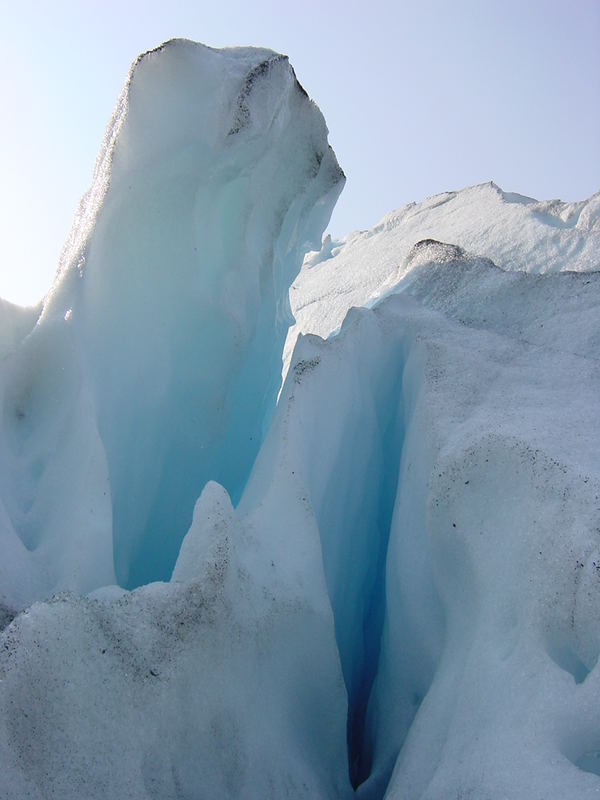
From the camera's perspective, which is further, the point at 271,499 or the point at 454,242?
the point at 454,242

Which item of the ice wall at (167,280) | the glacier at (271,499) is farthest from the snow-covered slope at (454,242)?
the ice wall at (167,280)

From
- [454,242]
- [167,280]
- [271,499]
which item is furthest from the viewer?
[454,242]

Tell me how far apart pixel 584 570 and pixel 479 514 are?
39cm

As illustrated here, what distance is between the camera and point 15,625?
4.82 ft

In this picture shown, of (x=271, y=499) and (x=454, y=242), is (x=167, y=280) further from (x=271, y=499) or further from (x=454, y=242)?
(x=454, y=242)

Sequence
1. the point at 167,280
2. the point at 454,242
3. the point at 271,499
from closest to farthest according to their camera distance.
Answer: the point at 271,499 → the point at 167,280 → the point at 454,242

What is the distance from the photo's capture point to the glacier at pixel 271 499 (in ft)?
4.89

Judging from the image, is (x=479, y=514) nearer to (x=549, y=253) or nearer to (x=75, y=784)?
(x=75, y=784)

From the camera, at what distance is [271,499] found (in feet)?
6.95

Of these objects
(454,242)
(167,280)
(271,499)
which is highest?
(454,242)

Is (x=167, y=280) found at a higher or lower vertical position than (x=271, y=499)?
higher

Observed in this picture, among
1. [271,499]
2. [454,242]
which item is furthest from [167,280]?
[454,242]

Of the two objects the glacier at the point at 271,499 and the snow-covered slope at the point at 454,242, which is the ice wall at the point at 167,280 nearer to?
the glacier at the point at 271,499

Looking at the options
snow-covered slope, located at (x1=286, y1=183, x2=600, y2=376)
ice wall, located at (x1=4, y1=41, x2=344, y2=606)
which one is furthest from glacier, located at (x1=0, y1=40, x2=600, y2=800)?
snow-covered slope, located at (x1=286, y1=183, x2=600, y2=376)
